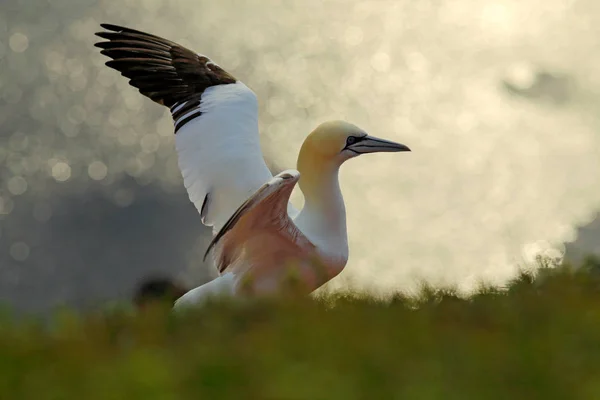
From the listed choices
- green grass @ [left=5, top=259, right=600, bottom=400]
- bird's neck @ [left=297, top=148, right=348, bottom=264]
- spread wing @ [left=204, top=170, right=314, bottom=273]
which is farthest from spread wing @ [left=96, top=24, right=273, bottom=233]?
green grass @ [left=5, top=259, right=600, bottom=400]

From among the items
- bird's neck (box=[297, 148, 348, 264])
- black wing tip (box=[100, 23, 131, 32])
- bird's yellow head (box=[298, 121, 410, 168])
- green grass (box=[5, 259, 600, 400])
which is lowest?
bird's neck (box=[297, 148, 348, 264])

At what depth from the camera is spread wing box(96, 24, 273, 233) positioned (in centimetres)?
1058

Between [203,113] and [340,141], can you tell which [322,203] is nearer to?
[340,141]

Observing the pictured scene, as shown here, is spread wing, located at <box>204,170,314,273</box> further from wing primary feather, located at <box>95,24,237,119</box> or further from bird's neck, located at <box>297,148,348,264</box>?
wing primary feather, located at <box>95,24,237,119</box>

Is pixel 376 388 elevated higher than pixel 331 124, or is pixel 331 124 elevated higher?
pixel 376 388

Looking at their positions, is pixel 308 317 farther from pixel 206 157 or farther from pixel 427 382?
pixel 206 157

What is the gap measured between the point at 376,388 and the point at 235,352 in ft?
2.22

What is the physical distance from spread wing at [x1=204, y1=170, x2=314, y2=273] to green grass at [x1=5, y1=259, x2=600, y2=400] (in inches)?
98.1

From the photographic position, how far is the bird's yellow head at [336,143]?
988cm

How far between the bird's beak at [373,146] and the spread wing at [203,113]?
1191 mm

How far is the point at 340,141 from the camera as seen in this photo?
9992mm

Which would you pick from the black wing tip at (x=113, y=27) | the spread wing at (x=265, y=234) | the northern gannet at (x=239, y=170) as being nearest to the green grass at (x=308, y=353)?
the spread wing at (x=265, y=234)

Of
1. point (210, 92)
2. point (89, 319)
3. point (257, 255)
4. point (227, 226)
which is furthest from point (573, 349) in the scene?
point (210, 92)

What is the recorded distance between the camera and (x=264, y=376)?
345cm
